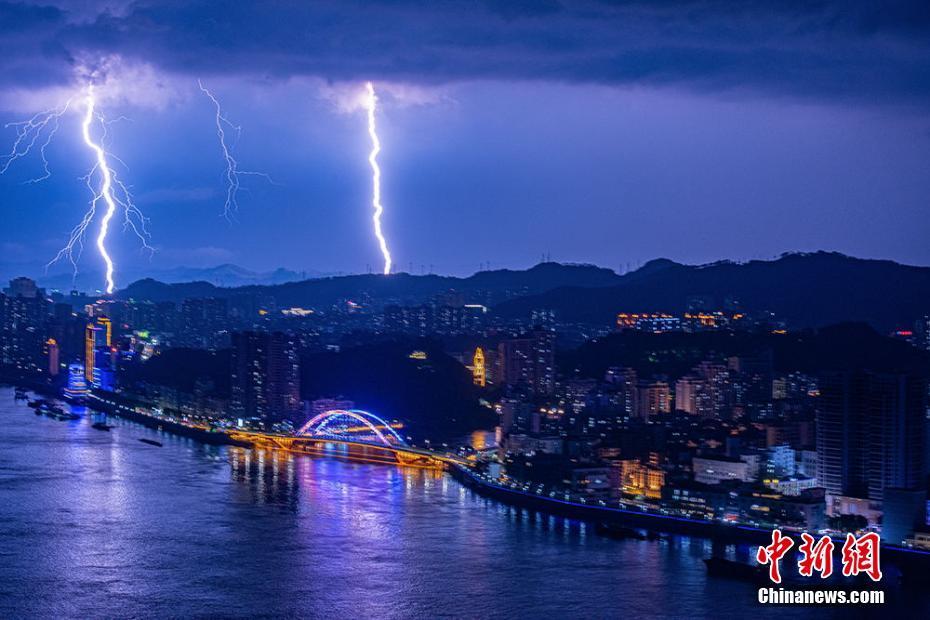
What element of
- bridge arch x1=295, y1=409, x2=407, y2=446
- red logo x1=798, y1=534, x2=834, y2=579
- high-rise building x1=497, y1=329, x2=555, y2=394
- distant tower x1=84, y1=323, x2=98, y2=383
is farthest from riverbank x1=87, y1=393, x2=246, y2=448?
red logo x1=798, y1=534, x2=834, y2=579

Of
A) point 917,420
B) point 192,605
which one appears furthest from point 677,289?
point 192,605

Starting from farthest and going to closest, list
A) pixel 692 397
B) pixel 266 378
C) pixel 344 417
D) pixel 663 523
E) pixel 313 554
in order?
pixel 266 378 < pixel 692 397 < pixel 344 417 < pixel 663 523 < pixel 313 554

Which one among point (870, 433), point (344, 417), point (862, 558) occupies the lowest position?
point (862, 558)

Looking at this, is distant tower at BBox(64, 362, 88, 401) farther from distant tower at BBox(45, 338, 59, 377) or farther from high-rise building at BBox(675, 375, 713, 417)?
high-rise building at BBox(675, 375, 713, 417)

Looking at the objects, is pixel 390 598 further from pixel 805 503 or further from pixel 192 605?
pixel 805 503

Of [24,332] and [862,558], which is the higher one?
[24,332]

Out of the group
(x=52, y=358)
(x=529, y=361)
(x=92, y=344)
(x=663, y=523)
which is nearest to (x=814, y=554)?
(x=663, y=523)

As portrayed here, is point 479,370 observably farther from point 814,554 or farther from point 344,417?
point 814,554
